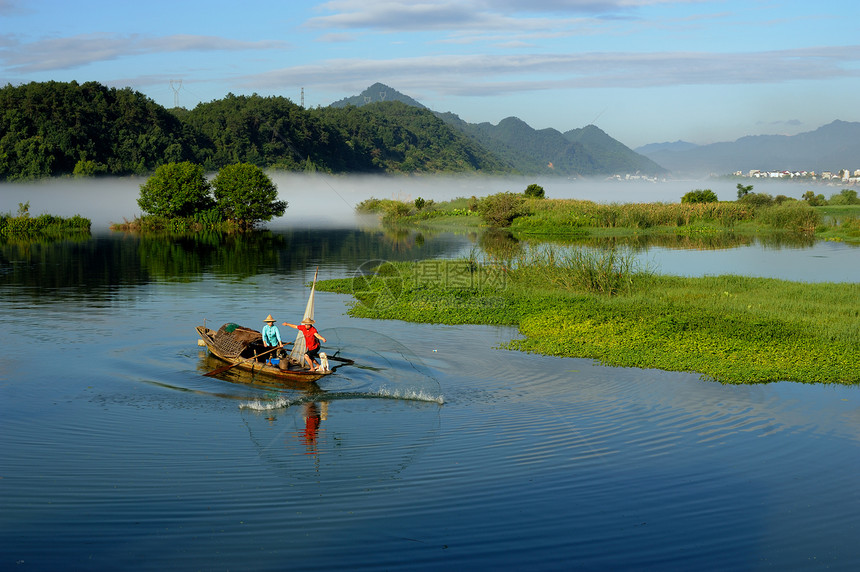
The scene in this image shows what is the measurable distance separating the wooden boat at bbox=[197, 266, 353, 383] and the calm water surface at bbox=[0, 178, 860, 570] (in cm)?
40

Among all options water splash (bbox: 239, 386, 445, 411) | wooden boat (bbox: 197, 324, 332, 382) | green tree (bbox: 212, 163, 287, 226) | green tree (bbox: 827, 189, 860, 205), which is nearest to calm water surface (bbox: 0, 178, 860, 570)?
water splash (bbox: 239, 386, 445, 411)

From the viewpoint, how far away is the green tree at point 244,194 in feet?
216

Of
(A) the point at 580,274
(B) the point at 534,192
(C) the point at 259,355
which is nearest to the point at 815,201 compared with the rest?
(B) the point at 534,192

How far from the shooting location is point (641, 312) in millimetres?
20797

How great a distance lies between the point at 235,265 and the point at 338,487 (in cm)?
3043

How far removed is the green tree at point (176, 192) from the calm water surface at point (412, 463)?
154 feet

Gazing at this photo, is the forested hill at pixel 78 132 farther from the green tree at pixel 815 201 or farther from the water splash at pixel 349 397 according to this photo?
the water splash at pixel 349 397

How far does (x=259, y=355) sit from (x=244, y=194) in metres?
53.4

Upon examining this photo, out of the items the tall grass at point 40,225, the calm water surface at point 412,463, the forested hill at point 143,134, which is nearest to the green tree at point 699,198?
the tall grass at point 40,225

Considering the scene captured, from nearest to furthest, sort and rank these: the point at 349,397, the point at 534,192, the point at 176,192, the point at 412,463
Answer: the point at 412,463 → the point at 349,397 → the point at 176,192 → the point at 534,192

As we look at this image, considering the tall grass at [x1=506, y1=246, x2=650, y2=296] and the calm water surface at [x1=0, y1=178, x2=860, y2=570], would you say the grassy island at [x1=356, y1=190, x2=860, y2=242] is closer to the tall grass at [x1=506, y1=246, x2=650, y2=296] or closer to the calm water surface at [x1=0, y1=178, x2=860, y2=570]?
the tall grass at [x1=506, y1=246, x2=650, y2=296]

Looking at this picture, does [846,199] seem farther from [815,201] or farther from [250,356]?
[250,356]

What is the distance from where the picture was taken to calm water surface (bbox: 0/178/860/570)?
28.7 feet

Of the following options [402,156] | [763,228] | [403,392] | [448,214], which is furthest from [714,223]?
[402,156]
